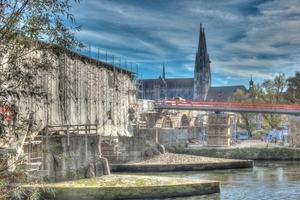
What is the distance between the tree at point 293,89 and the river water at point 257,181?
25610mm

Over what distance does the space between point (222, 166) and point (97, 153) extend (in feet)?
40.6

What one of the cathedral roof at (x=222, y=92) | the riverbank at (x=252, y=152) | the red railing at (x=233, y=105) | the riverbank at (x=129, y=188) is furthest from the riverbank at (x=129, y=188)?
the cathedral roof at (x=222, y=92)

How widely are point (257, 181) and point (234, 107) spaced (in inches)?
885

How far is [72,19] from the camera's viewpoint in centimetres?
916

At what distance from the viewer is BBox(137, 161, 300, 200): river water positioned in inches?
786

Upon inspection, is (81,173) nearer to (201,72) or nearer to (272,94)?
(272,94)

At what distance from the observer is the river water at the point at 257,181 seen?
19967 millimetres

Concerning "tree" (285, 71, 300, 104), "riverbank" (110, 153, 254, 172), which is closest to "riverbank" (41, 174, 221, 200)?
"riverbank" (110, 153, 254, 172)

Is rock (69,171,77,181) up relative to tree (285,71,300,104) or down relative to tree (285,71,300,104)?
down

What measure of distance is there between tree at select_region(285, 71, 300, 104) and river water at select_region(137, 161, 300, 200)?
84.0ft

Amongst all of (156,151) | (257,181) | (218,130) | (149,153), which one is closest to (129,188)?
(257,181)

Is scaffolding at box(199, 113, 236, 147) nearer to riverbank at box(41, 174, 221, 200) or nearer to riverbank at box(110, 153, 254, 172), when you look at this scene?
riverbank at box(110, 153, 254, 172)

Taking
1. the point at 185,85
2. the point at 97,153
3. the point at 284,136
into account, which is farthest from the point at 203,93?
the point at 97,153

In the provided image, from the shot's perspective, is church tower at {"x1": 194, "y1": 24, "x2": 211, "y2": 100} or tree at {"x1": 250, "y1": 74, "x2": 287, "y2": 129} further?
church tower at {"x1": 194, "y1": 24, "x2": 211, "y2": 100}
